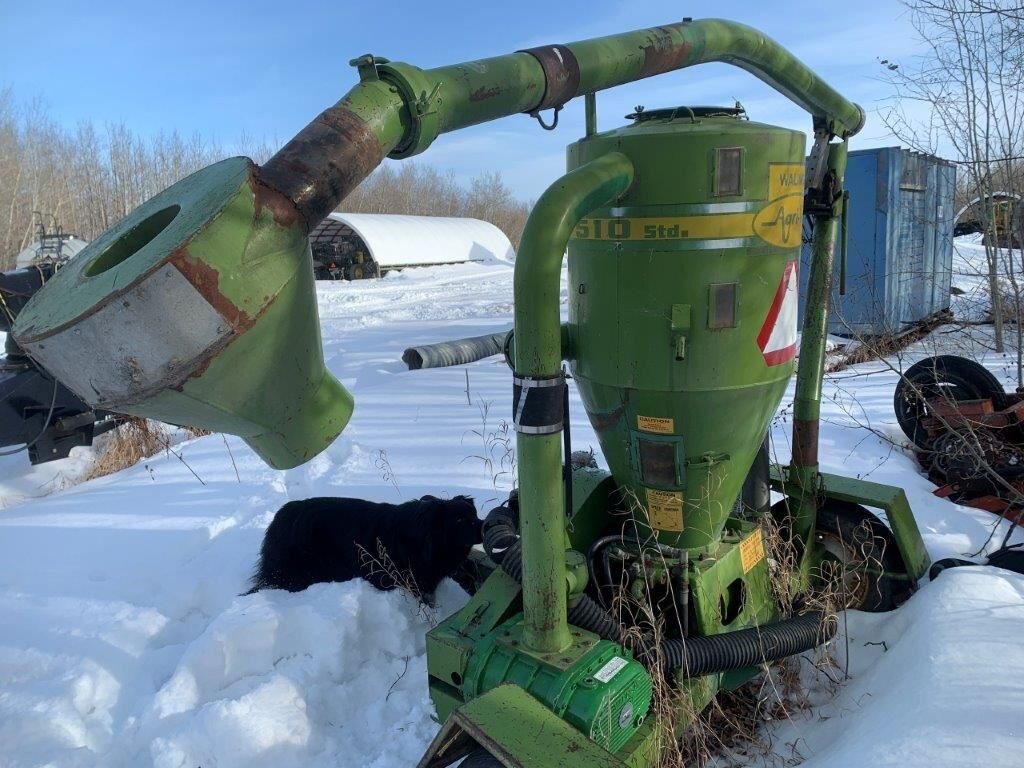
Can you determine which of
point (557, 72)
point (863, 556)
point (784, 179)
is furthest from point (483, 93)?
point (863, 556)

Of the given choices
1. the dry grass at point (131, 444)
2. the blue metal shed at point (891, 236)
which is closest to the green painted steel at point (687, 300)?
the dry grass at point (131, 444)

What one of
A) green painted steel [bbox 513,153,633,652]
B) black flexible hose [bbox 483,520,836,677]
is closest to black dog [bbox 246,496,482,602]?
black flexible hose [bbox 483,520,836,677]

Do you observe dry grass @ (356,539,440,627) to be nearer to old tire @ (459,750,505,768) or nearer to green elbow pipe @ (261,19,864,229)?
old tire @ (459,750,505,768)

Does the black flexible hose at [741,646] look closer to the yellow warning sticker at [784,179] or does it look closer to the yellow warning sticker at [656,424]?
the yellow warning sticker at [656,424]

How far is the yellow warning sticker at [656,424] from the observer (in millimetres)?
2484

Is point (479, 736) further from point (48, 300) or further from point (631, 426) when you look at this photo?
point (48, 300)

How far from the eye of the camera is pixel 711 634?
2.63m

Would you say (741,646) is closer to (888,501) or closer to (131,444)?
(888,501)

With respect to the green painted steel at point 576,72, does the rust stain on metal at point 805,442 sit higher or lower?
lower

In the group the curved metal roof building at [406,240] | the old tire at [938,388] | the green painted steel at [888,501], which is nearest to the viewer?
the green painted steel at [888,501]

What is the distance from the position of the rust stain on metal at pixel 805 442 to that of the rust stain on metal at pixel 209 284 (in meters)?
2.57

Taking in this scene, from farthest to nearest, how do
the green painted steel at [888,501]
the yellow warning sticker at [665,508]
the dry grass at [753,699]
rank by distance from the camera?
Answer: the green painted steel at [888,501] → the yellow warning sticker at [665,508] → the dry grass at [753,699]

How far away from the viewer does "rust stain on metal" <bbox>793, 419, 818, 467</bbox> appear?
11.0ft

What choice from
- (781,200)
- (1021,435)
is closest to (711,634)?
(781,200)
